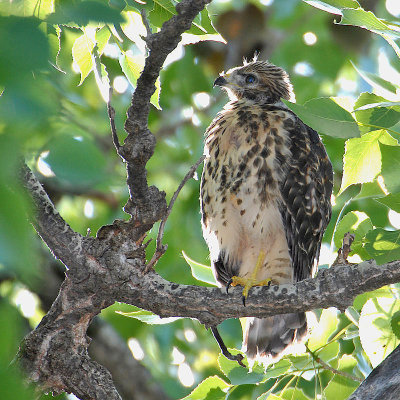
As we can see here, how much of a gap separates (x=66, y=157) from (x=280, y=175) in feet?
9.76

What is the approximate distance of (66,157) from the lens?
85 cm

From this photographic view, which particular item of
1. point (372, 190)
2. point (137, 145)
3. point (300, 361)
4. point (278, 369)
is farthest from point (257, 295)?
point (137, 145)

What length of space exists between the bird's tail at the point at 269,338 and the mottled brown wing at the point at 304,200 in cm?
34

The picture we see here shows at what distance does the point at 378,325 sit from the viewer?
2547mm

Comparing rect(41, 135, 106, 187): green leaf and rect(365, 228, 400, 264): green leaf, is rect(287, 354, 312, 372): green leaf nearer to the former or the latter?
rect(365, 228, 400, 264): green leaf

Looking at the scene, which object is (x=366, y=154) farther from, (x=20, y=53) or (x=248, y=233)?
(x=20, y=53)

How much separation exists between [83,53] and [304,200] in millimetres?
1856

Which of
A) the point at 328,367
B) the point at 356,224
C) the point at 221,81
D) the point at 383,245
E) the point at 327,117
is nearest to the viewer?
the point at 327,117

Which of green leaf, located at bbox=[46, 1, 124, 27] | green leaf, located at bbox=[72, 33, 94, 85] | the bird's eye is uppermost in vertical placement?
the bird's eye

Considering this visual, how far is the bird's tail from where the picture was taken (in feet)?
12.7

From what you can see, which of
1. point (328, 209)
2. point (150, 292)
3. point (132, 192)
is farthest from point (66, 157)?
point (328, 209)

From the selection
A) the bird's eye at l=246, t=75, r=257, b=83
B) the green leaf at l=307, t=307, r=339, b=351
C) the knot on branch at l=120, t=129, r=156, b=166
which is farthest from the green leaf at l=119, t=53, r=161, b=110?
the bird's eye at l=246, t=75, r=257, b=83

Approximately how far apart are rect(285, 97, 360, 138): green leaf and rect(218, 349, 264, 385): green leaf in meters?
1.19

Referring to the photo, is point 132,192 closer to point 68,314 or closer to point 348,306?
point 68,314
